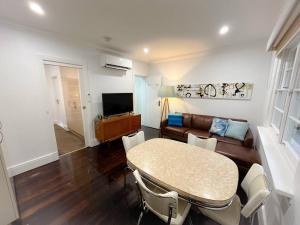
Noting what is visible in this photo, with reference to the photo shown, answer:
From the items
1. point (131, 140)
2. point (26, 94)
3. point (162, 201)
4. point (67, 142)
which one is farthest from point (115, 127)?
point (162, 201)

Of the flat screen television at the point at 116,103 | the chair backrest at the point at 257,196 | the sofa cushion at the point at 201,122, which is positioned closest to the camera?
the chair backrest at the point at 257,196

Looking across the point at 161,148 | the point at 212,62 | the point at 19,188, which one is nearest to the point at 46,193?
the point at 19,188

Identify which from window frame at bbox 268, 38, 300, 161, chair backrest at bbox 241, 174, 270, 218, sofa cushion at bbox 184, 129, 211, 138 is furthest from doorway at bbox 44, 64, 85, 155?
window frame at bbox 268, 38, 300, 161

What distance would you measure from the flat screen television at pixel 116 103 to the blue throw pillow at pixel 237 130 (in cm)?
268

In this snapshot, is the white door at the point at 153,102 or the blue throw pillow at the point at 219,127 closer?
the blue throw pillow at the point at 219,127

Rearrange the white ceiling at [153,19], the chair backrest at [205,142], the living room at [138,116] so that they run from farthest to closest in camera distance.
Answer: the chair backrest at [205,142]
the white ceiling at [153,19]
the living room at [138,116]

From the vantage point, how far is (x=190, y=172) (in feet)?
4.30

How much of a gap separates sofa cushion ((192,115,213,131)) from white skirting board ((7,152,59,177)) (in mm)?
3437

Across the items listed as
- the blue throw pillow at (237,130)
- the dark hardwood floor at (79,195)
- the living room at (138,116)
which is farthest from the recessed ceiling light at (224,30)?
the dark hardwood floor at (79,195)

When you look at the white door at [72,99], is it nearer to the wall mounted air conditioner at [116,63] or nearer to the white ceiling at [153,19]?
the wall mounted air conditioner at [116,63]

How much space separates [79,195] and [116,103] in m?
2.28

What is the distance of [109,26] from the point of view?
2.29 meters

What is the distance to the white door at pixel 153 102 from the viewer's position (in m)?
4.86

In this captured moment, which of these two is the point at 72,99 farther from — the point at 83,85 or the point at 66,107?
the point at 83,85
